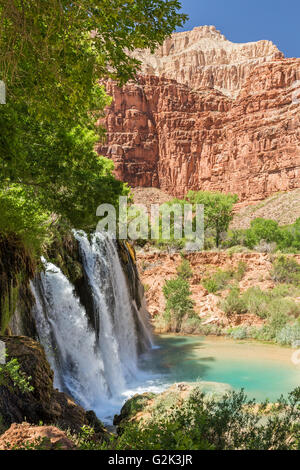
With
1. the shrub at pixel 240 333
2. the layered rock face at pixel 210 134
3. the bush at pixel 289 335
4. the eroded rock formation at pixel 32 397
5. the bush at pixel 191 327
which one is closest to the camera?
the eroded rock formation at pixel 32 397

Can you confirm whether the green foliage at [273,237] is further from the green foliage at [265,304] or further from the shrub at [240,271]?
the green foliage at [265,304]

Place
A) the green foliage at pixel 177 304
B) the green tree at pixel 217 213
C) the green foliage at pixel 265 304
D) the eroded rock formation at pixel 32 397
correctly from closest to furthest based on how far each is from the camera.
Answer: the eroded rock formation at pixel 32 397
the green foliage at pixel 265 304
the green foliage at pixel 177 304
the green tree at pixel 217 213

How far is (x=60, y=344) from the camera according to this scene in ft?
27.9

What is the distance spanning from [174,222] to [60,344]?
99.6ft

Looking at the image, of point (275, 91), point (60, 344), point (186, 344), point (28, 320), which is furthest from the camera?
point (275, 91)

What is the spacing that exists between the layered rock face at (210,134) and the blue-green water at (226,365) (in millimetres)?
47417

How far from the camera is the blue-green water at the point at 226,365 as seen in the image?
10.8 meters

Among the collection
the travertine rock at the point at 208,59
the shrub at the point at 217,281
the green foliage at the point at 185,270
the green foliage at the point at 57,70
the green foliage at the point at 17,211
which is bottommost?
the shrub at the point at 217,281

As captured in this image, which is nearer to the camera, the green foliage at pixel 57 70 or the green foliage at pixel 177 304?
the green foliage at pixel 57 70

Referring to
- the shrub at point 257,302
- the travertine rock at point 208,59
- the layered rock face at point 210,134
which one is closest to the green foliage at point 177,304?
the shrub at point 257,302

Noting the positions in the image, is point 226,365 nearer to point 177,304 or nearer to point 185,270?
point 177,304

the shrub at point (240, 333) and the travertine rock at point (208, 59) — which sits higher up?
the travertine rock at point (208, 59)
